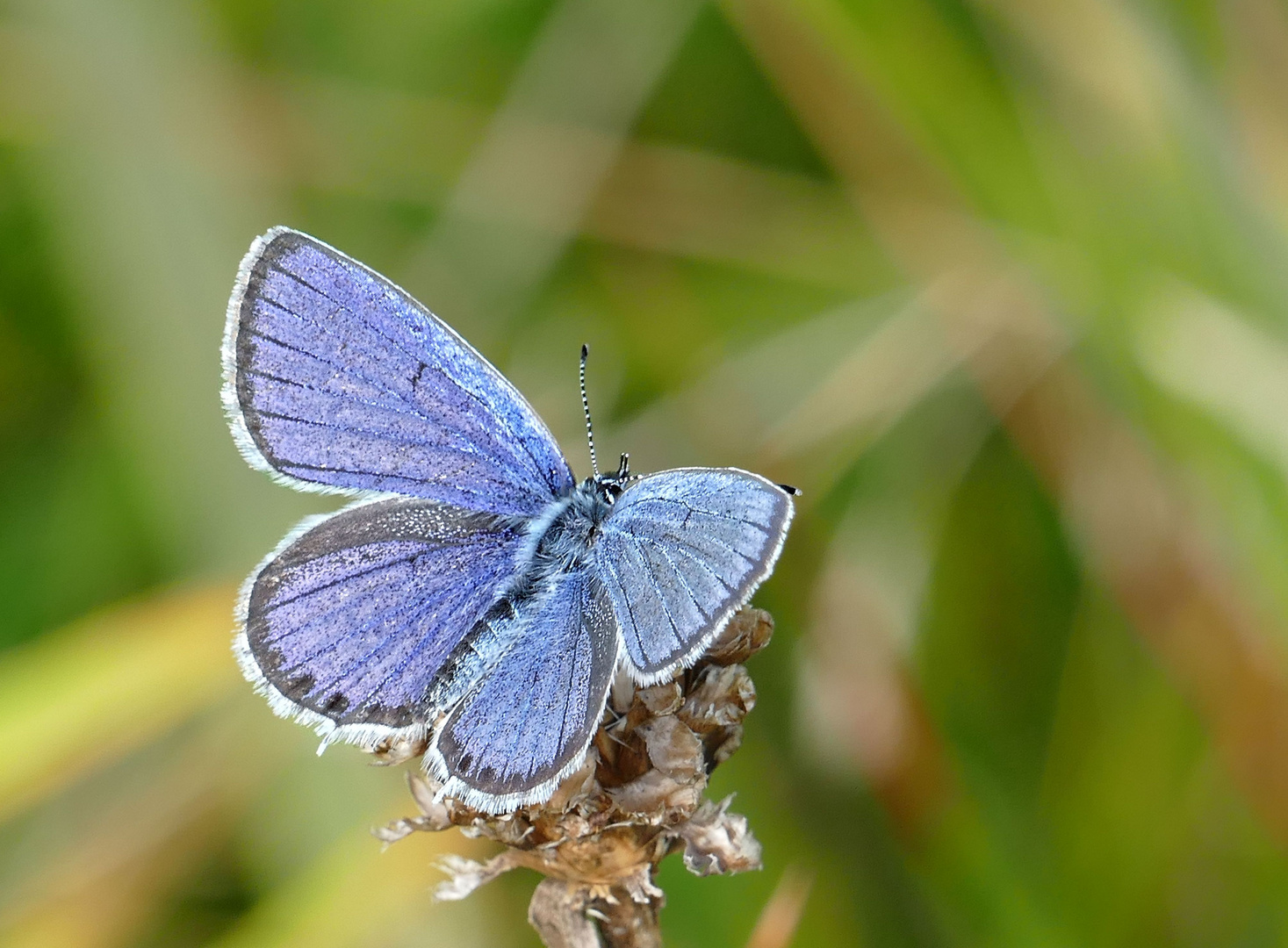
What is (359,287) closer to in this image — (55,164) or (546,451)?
(546,451)

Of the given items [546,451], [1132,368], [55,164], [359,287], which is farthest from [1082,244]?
[55,164]

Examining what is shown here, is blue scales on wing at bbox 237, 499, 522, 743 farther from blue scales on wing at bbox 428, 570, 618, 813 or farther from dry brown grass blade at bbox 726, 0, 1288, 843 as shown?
dry brown grass blade at bbox 726, 0, 1288, 843

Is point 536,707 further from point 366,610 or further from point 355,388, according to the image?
point 355,388

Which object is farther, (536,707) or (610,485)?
(610,485)

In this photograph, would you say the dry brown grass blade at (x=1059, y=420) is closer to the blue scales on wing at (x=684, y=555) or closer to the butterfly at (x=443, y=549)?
the butterfly at (x=443, y=549)

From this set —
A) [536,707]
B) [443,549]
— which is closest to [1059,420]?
[443,549]

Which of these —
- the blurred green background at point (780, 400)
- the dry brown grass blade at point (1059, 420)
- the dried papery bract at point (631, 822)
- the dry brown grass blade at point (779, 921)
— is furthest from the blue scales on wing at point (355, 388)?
the dry brown grass blade at point (1059, 420)

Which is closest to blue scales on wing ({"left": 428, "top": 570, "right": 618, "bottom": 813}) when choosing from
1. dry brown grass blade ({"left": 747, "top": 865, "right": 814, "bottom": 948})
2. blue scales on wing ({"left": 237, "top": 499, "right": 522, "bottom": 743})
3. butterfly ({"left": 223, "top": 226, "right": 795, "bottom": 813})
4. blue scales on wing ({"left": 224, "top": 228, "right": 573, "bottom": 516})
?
butterfly ({"left": 223, "top": 226, "right": 795, "bottom": 813})
